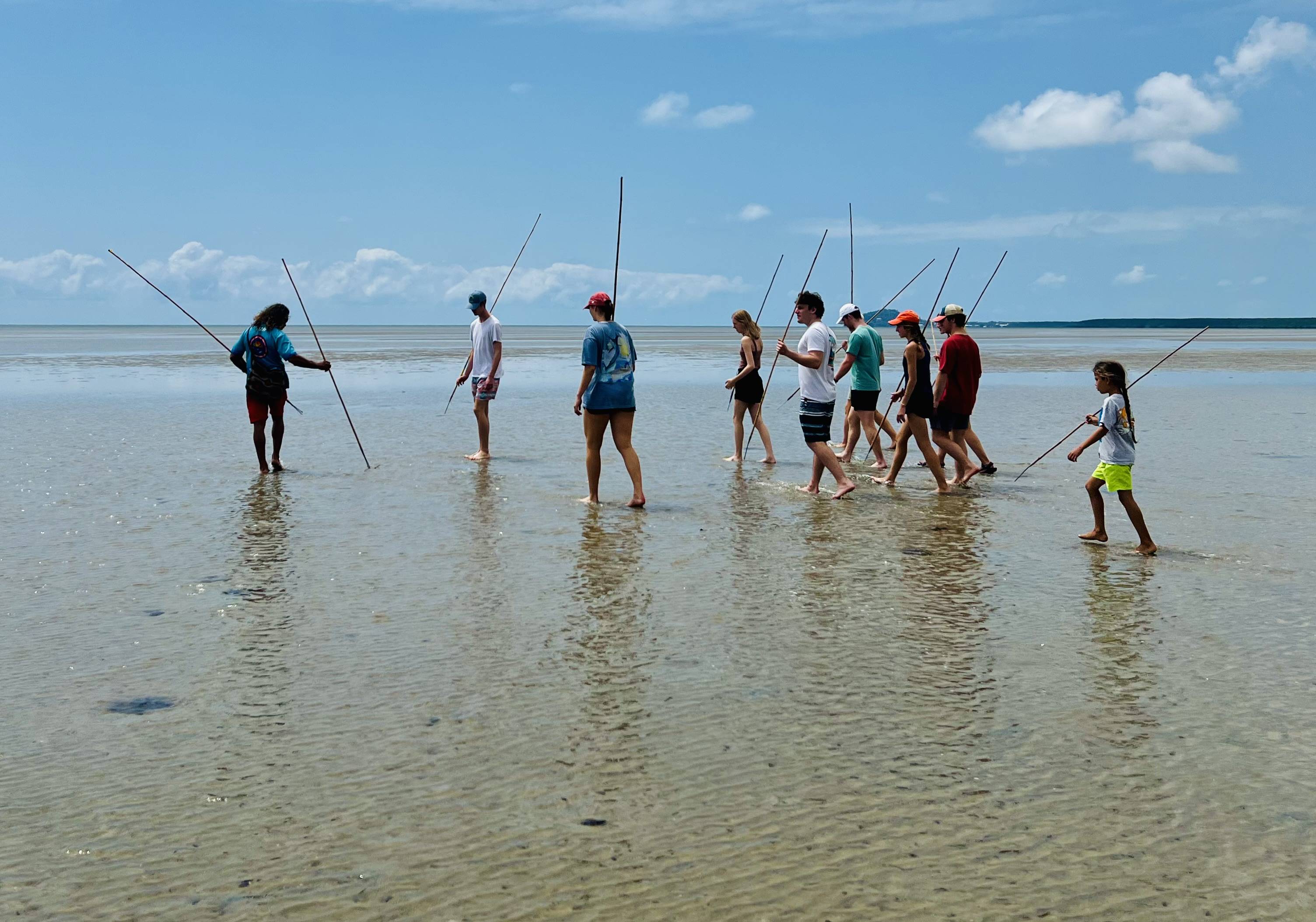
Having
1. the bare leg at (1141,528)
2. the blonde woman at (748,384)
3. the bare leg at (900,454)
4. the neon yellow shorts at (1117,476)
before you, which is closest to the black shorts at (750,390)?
the blonde woman at (748,384)

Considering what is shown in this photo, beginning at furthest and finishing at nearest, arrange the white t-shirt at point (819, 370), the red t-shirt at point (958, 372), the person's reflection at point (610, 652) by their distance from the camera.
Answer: the red t-shirt at point (958, 372) → the white t-shirt at point (819, 370) → the person's reflection at point (610, 652)

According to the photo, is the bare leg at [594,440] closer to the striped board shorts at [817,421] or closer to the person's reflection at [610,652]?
the person's reflection at [610,652]

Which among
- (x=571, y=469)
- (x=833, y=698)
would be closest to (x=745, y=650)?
(x=833, y=698)

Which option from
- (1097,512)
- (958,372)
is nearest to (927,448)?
(958,372)

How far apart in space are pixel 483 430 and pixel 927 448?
452 centimetres

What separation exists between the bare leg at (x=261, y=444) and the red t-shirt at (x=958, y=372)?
6195 mm

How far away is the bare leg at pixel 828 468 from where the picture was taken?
378 inches

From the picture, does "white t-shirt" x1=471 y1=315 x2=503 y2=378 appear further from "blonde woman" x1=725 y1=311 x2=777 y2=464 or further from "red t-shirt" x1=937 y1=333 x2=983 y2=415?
"red t-shirt" x1=937 y1=333 x2=983 y2=415

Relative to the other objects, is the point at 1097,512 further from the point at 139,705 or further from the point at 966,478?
the point at 139,705

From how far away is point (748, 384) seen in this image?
11711 millimetres

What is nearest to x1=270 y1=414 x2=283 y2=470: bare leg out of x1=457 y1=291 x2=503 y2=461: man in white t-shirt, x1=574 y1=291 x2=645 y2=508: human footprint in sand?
x1=457 y1=291 x2=503 y2=461: man in white t-shirt

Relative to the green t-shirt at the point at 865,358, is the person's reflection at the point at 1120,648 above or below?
below

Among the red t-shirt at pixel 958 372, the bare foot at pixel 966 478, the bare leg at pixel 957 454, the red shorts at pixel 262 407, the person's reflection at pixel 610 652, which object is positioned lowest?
the person's reflection at pixel 610 652

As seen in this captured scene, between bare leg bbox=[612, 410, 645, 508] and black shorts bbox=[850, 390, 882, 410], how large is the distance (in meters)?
2.80
